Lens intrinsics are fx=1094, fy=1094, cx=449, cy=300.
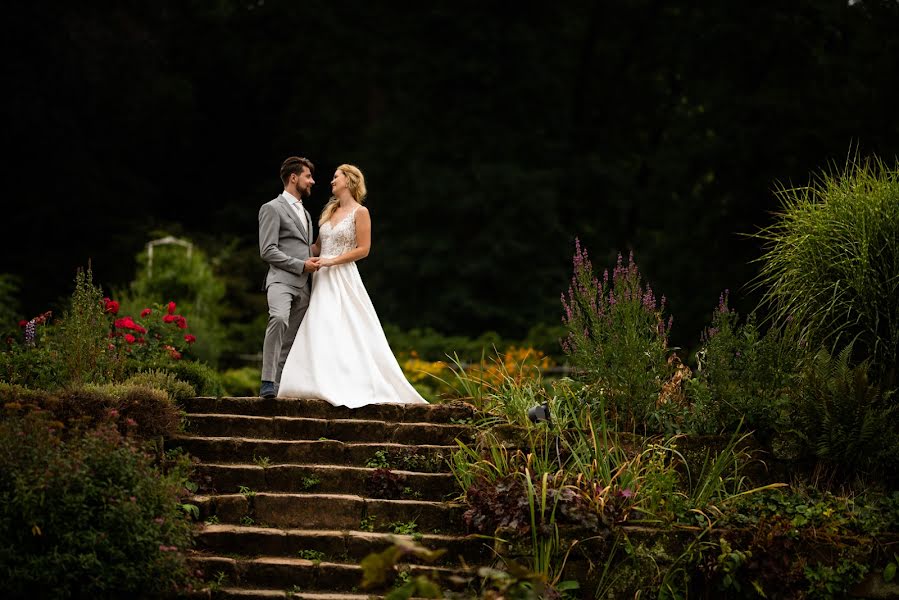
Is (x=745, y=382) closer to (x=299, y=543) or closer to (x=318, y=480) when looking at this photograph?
(x=318, y=480)

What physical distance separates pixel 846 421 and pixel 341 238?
4.45m

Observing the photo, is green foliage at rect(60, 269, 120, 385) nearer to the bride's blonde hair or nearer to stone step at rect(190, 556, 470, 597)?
the bride's blonde hair

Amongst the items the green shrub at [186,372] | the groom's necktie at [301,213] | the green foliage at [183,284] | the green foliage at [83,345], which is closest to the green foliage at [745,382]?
the groom's necktie at [301,213]

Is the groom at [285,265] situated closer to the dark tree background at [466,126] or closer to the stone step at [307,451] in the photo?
the stone step at [307,451]

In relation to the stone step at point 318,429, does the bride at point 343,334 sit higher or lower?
higher

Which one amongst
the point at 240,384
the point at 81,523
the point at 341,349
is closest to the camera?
the point at 81,523

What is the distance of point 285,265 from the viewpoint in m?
9.45

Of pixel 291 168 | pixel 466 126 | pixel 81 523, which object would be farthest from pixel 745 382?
pixel 466 126

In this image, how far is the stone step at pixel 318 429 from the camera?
28.1 ft

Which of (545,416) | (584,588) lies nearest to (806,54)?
(545,416)

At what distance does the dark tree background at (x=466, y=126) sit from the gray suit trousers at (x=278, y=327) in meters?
10.4

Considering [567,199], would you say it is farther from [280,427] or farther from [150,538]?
[150,538]

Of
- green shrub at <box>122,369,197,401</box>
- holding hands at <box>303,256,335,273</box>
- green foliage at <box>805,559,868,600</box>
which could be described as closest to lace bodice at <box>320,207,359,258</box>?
holding hands at <box>303,256,335,273</box>

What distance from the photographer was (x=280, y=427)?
8.62m
